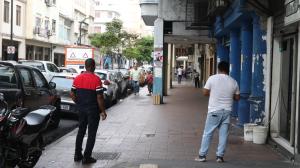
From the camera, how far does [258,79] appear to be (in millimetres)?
12781

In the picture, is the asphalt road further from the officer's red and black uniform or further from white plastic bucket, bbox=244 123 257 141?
white plastic bucket, bbox=244 123 257 141

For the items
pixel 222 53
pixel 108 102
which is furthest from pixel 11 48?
pixel 222 53

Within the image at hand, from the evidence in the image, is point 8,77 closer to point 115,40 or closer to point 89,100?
point 89,100

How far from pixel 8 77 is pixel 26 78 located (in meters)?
0.76

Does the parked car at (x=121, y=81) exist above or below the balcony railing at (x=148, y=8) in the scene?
below

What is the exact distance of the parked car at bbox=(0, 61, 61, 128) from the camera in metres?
11.2

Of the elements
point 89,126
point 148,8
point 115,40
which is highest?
point 115,40

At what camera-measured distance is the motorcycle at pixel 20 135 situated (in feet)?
23.2

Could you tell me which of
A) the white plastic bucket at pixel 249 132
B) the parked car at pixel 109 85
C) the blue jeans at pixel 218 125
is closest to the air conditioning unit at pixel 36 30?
the parked car at pixel 109 85

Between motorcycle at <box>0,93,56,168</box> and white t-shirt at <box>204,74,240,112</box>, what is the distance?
267cm

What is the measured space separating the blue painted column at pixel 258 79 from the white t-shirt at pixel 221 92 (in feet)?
11.6

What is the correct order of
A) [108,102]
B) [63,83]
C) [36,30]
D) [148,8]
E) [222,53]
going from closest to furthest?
[63,83] → [108,102] → [222,53] → [148,8] → [36,30]

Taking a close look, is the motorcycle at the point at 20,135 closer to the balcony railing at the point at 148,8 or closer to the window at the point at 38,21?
the balcony railing at the point at 148,8

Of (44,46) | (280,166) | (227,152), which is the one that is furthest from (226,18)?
(44,46)
